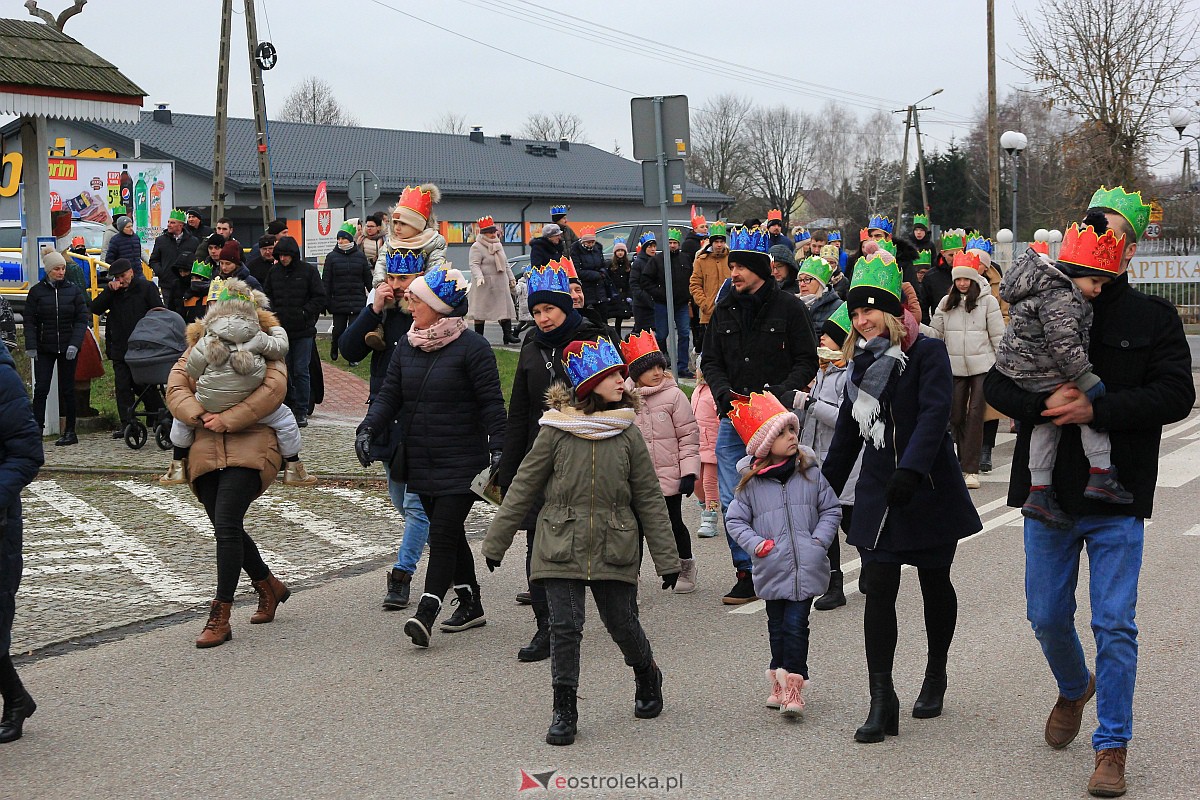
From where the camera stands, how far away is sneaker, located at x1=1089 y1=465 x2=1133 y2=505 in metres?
4.80

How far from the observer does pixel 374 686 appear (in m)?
6.50

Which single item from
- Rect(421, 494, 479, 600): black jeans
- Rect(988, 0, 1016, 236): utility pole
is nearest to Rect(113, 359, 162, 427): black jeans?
Rect(421, 494, 479, 600): black jeans

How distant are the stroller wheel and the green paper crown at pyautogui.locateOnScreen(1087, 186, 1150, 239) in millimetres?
11040

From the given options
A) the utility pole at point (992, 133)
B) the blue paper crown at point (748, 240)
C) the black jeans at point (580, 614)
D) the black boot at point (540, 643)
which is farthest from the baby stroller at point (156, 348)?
the utility pole at point (992, 133)

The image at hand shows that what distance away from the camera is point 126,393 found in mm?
14516

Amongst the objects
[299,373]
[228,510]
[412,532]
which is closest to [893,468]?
[412,532]

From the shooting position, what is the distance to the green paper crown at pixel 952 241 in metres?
13.8

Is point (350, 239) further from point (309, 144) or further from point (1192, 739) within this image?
point (309, 144)

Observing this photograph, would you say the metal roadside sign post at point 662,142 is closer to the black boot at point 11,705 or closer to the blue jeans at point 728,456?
the blue jeans at point 728,456

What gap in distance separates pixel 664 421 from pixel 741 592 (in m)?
1.07

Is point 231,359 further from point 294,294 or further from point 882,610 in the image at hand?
point 294,294

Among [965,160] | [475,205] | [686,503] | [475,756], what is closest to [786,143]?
[965,160]

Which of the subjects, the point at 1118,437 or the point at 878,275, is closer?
the point at 1118,437

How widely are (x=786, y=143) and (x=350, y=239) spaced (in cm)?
8716
